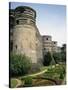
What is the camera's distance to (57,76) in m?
2.56

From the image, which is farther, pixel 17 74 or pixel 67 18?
pixel 67 18

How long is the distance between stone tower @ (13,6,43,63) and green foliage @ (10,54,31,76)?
51mm

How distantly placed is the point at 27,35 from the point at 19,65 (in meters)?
0.32

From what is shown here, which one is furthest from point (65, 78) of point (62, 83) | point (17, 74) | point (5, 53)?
point (5, 53)

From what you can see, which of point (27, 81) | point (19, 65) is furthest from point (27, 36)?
point (27, 81)

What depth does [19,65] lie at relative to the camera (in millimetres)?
2469

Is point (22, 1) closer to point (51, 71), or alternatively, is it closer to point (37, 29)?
point (37, 29)

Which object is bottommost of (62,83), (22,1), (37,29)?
(62,83)

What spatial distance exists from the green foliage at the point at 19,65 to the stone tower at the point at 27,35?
0.17 ft

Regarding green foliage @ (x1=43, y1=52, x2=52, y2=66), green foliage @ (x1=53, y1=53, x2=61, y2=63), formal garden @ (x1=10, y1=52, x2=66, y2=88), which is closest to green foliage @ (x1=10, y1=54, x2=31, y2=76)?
formal garden @ (x1=10, y1=52, x2=66, y2=88)

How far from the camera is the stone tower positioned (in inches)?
97.5

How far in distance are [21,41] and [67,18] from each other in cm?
57

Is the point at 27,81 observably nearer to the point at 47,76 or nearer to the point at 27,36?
the point at 47,76

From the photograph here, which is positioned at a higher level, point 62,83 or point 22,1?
point 22,1
